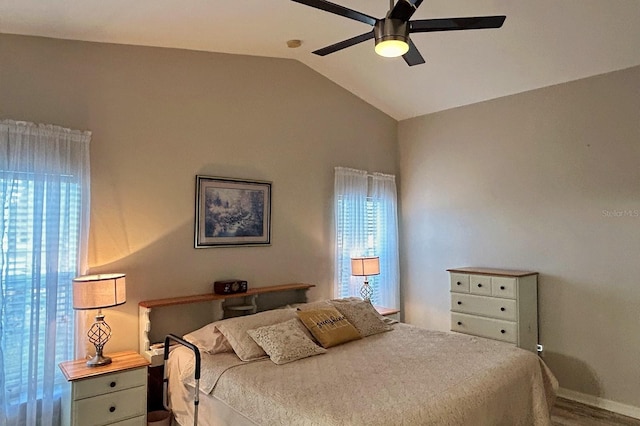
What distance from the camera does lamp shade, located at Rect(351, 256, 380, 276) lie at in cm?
466

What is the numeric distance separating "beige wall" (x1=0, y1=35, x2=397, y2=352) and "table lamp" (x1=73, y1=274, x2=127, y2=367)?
332 millimetres

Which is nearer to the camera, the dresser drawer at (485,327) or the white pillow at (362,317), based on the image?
the white pillow at (362,317)

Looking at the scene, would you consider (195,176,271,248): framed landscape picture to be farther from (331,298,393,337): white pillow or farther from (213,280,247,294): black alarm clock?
(331,298,393,337): white pillow

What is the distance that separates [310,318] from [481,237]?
2.32 m

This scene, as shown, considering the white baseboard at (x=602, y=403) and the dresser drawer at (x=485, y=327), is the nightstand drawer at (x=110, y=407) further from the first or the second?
the white baseboard at (x=602, y=403)

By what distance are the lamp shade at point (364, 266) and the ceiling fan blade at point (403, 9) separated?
9.41ft

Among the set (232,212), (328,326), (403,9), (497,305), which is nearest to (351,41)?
(403,9)

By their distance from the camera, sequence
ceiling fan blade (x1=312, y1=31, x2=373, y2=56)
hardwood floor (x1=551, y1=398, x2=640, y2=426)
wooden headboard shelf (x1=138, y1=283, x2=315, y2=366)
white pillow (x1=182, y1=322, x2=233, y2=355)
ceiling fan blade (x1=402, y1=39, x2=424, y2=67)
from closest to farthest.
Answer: ceiling fan blade (x1=312, y1=31, x2=373, y2=56) → ceiling fan blade (x1=402, y1=39, x2=424, y2=67) → white pillow (x1=182, y1=322, x2=233, y2=355) → wooden headboard shelf (x1=138, y1=283, x2=315, y2=366) → hardwood floor (x1=551, y1=398, x2=640, y2=426)

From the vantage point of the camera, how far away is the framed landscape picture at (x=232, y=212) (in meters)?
3.81

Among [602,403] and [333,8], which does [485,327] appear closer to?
[602,403]

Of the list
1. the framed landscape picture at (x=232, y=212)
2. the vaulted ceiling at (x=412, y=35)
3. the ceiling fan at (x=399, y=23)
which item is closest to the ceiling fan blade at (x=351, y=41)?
the ceiling fan at (x=399, y=23)

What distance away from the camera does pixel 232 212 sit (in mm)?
3988

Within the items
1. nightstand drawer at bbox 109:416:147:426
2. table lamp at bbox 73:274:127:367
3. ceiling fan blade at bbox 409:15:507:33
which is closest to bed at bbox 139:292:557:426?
nightstand drawer at bbox 109:416:147:426

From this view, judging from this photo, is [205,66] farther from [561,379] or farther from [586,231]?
[561,379]
